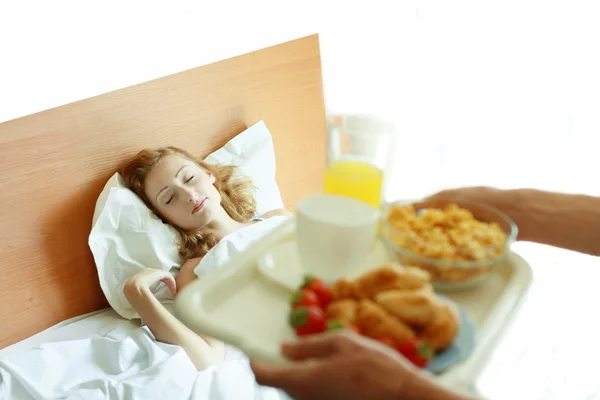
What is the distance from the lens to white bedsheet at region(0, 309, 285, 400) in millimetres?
1448

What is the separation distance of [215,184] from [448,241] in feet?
3.57

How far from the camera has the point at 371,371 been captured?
82 centimetres

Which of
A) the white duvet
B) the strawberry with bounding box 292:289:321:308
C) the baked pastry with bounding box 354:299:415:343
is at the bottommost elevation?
the white duvet

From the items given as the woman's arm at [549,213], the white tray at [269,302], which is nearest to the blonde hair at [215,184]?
the white tray at [269,302]

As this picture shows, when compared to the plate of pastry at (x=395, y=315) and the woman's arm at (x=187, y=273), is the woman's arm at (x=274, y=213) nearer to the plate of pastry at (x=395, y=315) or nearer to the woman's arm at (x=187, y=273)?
the woman's arm at (x=187, y=273)

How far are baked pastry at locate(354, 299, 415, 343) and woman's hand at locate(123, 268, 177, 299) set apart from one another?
2.99 feet

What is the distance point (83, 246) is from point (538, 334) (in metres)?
1.47

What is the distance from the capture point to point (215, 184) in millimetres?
2012

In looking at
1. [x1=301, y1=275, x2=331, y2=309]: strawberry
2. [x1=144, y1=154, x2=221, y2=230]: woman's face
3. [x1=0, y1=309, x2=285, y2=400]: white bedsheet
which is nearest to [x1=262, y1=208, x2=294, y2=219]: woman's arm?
[x1=144, y1=154, x2=221, y2=230]: woman's face

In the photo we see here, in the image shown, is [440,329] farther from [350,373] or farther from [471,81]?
[471,81]

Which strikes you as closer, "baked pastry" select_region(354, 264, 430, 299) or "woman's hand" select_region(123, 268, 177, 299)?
"baked pastry" select_region(354, 264, 430, 299)

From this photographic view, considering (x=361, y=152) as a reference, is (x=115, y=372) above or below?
below

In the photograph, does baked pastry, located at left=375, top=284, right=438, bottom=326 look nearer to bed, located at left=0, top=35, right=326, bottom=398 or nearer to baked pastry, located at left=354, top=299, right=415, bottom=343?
baked pastry, located at left=354, top=299, right=415, bottom=343

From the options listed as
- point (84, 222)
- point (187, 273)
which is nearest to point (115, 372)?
point (187, 273)
